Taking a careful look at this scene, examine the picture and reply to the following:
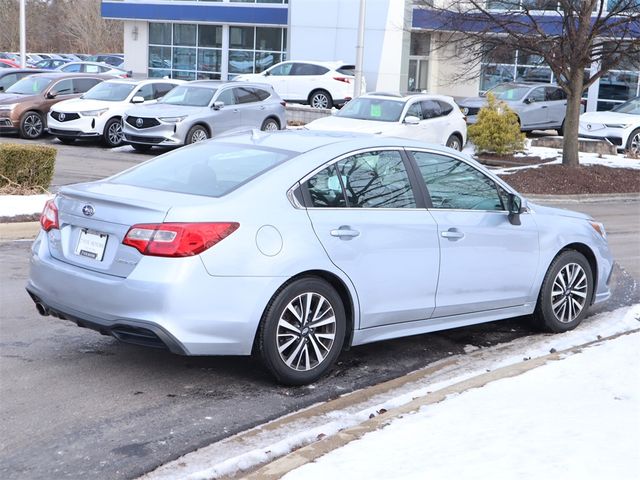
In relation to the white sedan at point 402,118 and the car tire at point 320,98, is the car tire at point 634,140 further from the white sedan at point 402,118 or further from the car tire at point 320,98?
the car tire at point 320,98

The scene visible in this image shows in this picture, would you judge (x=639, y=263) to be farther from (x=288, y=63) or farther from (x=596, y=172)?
(x=288, y=63)

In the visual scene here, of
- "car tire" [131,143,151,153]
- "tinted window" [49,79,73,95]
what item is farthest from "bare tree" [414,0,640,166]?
"tinted window" [49,79,73,95]

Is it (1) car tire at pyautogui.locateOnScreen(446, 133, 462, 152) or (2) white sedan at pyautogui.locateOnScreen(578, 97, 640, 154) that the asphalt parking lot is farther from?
(2) white sedan at pyautogui.locateOnScreen(578, 97, 640, 154)

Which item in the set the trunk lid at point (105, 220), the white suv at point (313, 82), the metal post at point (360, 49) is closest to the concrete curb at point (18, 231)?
the trunk lid at point (105, 220)

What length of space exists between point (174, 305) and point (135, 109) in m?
17.6

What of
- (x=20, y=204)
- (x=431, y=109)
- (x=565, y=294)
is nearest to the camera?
(x=565, y=294)

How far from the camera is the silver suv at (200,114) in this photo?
2184 centimetres

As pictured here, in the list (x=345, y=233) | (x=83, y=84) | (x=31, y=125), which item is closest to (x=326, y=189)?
(x=345, y=233)

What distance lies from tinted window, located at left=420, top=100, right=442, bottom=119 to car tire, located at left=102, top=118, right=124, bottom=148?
7.30 metres

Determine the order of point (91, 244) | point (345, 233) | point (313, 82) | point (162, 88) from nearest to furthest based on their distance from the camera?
point (91, 244)
point (345, 233)
point (162, 88)
point (313, 82)

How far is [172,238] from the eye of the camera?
18.7ft

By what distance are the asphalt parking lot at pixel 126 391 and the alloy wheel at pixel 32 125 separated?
1672 cm

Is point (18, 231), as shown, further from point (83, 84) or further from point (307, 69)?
point (307, 69)

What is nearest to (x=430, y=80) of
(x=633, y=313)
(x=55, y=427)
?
(x=633, y=313)
